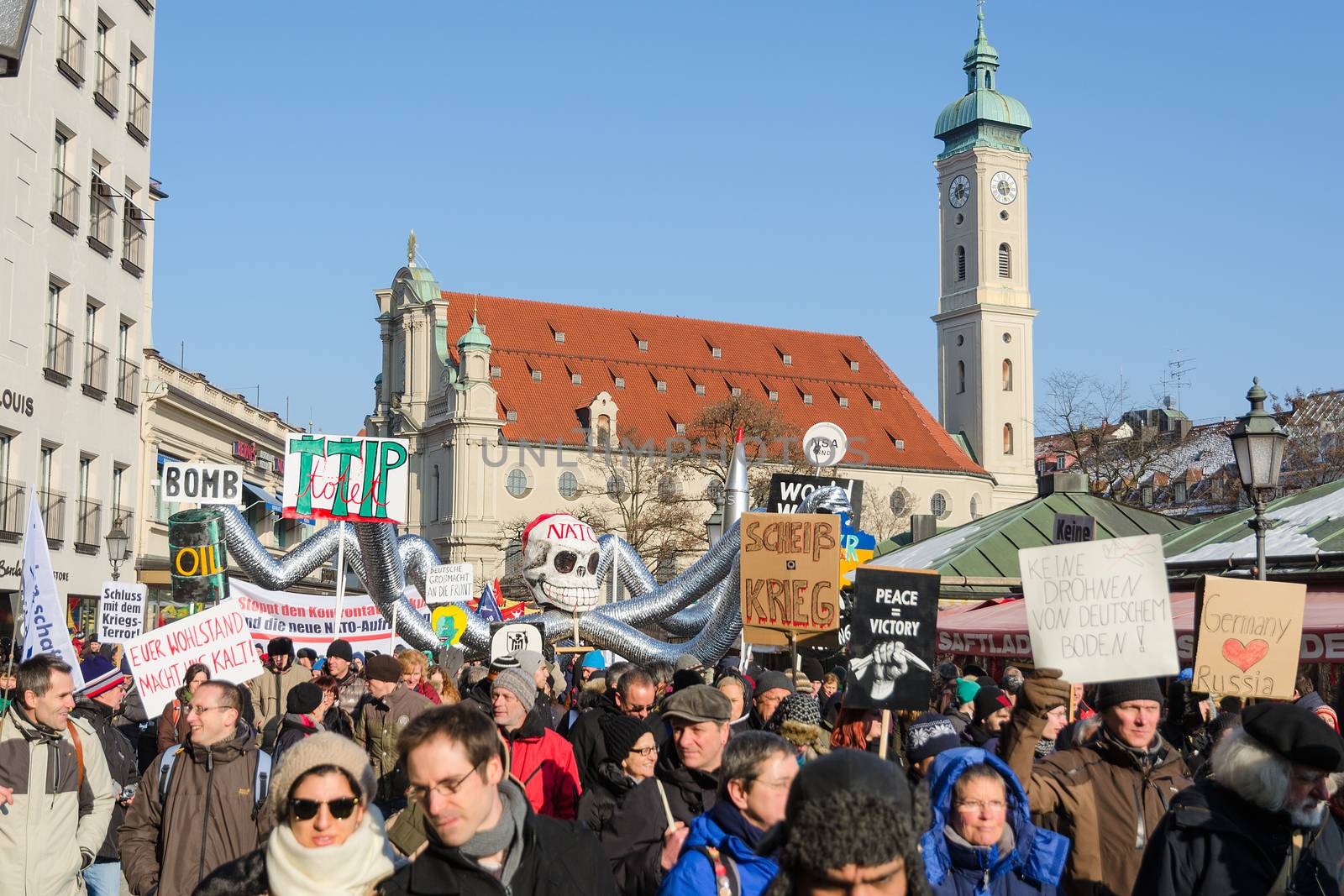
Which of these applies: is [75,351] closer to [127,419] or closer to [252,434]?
[127,419]

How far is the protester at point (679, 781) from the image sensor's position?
5.71 meters

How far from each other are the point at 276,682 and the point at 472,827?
9.03 meters

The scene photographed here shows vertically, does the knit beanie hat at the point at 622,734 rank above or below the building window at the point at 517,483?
below

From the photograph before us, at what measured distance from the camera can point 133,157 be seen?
3148cm

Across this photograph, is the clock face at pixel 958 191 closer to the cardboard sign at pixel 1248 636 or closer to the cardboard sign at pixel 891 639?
the cardboard sign at pixel 1248 636

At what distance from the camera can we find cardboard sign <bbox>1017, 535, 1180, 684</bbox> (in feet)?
22.8

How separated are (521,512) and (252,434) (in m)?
31.1

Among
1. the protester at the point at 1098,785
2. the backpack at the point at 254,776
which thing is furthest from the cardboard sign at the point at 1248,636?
the backpack at the point at 254,776

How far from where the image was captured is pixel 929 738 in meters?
6.28

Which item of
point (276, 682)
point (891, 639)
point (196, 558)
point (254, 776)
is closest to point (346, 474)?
point (196, 558)

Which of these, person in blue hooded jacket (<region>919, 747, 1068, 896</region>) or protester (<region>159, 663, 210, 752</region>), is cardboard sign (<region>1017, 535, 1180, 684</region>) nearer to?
person in blue hooded jacket (<region>919, 747, 1068, 896</region>)

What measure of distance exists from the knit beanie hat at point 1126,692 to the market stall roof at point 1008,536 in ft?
52.9

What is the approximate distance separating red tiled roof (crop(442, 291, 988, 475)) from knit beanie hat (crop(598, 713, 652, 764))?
3032 inches

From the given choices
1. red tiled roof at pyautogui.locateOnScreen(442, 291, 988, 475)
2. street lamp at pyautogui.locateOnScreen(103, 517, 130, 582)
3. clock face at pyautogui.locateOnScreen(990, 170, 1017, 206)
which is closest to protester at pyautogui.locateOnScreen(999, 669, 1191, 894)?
street lamp at pyautogui.locateOnScreen(103, 517, 130, 582)
